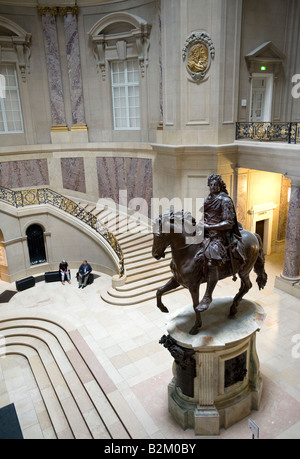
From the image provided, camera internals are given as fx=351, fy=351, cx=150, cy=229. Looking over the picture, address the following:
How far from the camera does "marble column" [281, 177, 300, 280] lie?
10.2 meters

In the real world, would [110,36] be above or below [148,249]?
above

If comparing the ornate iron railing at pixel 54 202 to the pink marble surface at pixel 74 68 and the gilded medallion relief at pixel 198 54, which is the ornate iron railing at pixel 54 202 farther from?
the gilded medallion relief at pixel 198 54

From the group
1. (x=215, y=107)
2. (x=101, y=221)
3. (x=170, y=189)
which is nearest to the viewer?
(x=215, y=107)

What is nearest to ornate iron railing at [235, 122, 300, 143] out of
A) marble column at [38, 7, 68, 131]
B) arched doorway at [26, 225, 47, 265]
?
marble column at [38, 7, 68, 131]

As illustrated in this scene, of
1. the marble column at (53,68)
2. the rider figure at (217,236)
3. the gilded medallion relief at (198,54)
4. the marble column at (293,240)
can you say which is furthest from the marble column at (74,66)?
the rider figure at (217,236)

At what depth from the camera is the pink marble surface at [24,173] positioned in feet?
47.4

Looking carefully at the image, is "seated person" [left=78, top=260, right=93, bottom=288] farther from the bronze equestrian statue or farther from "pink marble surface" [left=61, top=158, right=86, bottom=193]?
the bronze equestrian statue

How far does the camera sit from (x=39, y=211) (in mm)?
13344

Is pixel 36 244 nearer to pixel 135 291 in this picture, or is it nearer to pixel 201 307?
pixel 135 291

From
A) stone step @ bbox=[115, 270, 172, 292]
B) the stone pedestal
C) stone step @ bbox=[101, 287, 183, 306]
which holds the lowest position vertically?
stone step @ bbox=[101, 287, 183, 306]

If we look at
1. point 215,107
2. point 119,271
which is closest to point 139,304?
point 119,271

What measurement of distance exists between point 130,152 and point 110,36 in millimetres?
4387

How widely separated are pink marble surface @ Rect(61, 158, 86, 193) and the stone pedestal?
34.6 ft

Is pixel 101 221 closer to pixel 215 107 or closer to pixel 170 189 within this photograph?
pixel 170 189
